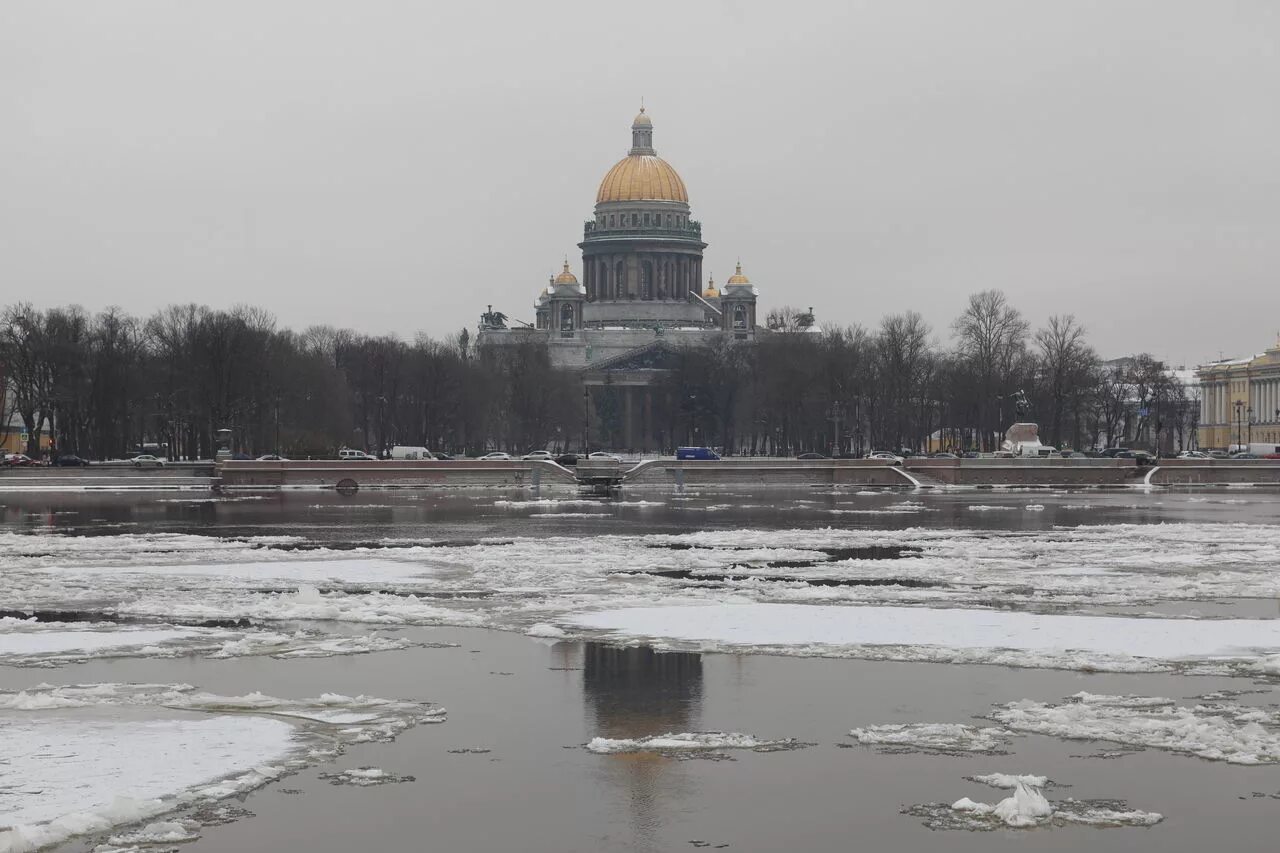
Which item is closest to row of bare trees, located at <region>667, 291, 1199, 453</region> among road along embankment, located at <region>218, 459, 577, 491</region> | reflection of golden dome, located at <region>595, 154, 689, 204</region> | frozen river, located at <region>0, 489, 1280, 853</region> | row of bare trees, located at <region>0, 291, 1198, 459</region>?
row of bare trees, located at <region>0, 291, 1198, 459</region>

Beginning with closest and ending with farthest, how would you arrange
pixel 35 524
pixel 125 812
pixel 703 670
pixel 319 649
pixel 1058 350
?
pixel 125 812
pixel 703 670
pixel 319 649
pixel 35 524
pixel 1058 350

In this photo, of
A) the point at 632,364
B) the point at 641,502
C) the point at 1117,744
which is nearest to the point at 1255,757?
the point at 1117,744

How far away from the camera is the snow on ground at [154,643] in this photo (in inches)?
762

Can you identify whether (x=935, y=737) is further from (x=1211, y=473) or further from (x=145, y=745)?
(x=1211, y=473)

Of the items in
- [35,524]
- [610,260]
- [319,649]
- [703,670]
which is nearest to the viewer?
[703,670]

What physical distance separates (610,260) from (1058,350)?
78849 mm

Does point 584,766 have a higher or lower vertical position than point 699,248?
lower

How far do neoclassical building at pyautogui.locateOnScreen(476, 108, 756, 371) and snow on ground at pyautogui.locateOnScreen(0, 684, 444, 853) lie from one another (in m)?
152

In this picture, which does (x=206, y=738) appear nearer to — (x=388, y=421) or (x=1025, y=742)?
(x=1025, y=742)

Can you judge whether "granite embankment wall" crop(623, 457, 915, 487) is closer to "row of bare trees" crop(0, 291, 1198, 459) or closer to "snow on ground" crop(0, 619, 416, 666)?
"row of bare trees" crop(0, 291, 1198, 459)

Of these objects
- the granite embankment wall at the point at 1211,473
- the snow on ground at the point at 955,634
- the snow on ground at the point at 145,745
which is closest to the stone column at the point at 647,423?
the granite embankment wall at the point at 1211,473

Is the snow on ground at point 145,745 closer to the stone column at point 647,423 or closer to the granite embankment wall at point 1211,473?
the granite embankment wall at point 1211,473

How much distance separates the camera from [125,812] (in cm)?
1223

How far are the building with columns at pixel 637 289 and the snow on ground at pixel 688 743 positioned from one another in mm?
150135
